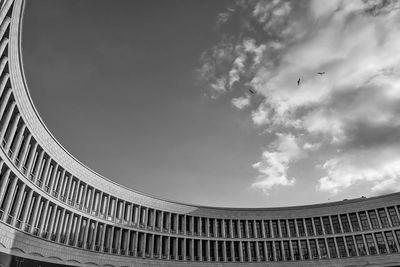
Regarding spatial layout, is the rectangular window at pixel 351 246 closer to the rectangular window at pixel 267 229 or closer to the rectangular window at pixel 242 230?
the rectangular window at pixel 267 229

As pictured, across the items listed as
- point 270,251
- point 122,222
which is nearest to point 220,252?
point 270,251

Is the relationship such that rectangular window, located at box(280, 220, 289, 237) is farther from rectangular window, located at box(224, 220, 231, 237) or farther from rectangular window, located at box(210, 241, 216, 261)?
rectangular window, located at box(210, 241, 216, 261)

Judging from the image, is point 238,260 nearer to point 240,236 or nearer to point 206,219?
point 240,236

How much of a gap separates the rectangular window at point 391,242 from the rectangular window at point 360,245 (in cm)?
405

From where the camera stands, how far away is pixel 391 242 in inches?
2323

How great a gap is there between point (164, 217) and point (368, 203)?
1492 inches

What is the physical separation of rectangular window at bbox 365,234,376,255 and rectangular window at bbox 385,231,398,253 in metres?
2.44

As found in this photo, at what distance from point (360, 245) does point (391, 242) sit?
5.04 m

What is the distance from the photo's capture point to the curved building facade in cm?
3362

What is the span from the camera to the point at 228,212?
6706cm

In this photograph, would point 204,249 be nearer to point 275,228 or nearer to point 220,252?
point 220,252

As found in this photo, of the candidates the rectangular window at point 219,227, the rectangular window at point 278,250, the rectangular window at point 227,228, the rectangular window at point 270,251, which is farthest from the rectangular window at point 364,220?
the rectangular window at point 219,227

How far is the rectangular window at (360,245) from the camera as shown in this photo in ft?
198

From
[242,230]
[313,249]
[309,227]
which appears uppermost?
[309,227]
